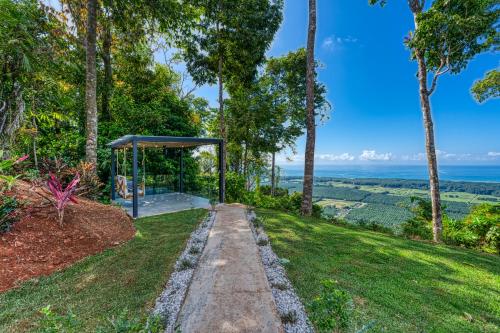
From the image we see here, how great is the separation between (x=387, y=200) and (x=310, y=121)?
62.7ft

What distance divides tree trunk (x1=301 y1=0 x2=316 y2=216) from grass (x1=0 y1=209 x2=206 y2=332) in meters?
4.66

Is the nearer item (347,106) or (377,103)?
(347,106)

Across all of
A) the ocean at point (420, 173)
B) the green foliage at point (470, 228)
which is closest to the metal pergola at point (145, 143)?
the green foliage at point (470, 228)

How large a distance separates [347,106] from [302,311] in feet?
74.1

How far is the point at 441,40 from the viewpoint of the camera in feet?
18.6

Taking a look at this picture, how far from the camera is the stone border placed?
2.05 meters

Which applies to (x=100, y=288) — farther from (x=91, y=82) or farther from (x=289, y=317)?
(x=91, y=82)

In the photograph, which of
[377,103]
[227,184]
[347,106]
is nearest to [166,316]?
[227,184]

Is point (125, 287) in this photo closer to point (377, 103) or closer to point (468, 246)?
point (468, 246)

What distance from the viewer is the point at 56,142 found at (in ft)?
29.9

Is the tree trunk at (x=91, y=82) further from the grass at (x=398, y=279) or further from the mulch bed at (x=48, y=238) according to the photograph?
the grass at (x=398, y=279)

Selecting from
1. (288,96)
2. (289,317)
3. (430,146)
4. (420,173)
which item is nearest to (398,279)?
(289,317)

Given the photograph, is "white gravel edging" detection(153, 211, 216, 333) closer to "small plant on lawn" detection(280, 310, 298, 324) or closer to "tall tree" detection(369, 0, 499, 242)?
"small plant on lawn" detection(280, 310, 298, 324)

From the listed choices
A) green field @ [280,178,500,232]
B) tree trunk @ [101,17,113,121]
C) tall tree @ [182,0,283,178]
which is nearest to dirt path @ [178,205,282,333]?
green field @ [280,178,500,232]
